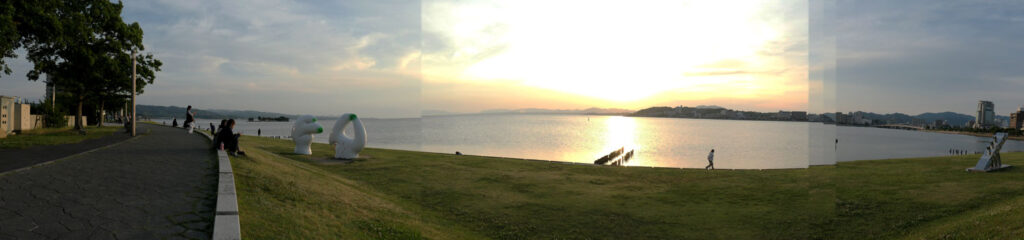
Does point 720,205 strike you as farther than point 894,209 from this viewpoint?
Yes

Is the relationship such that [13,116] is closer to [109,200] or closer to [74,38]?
[74,38]

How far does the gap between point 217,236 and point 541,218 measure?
963 cm

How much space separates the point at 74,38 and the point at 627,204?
33902mm

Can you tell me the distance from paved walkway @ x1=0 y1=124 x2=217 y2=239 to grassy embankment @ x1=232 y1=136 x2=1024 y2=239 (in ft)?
2.64

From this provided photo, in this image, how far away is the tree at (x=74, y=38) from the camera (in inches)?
928

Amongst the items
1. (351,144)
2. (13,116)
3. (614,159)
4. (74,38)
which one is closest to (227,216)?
(351,144)

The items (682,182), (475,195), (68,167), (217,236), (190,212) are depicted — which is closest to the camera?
(217,236)

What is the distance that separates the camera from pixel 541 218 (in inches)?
561

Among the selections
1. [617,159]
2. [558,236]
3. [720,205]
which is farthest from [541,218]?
[617,159]

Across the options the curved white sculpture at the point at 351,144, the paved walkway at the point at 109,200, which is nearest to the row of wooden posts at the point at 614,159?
the curved white sculpture at the point at 351,144

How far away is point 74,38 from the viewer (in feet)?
92.8

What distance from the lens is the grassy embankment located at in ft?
34.1

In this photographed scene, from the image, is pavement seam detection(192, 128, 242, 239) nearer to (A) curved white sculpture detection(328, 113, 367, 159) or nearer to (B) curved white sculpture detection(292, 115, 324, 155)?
(A) curved white sculpture detection(328, 113, 367, 159)

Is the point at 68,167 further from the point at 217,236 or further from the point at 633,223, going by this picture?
the point at 633,223
